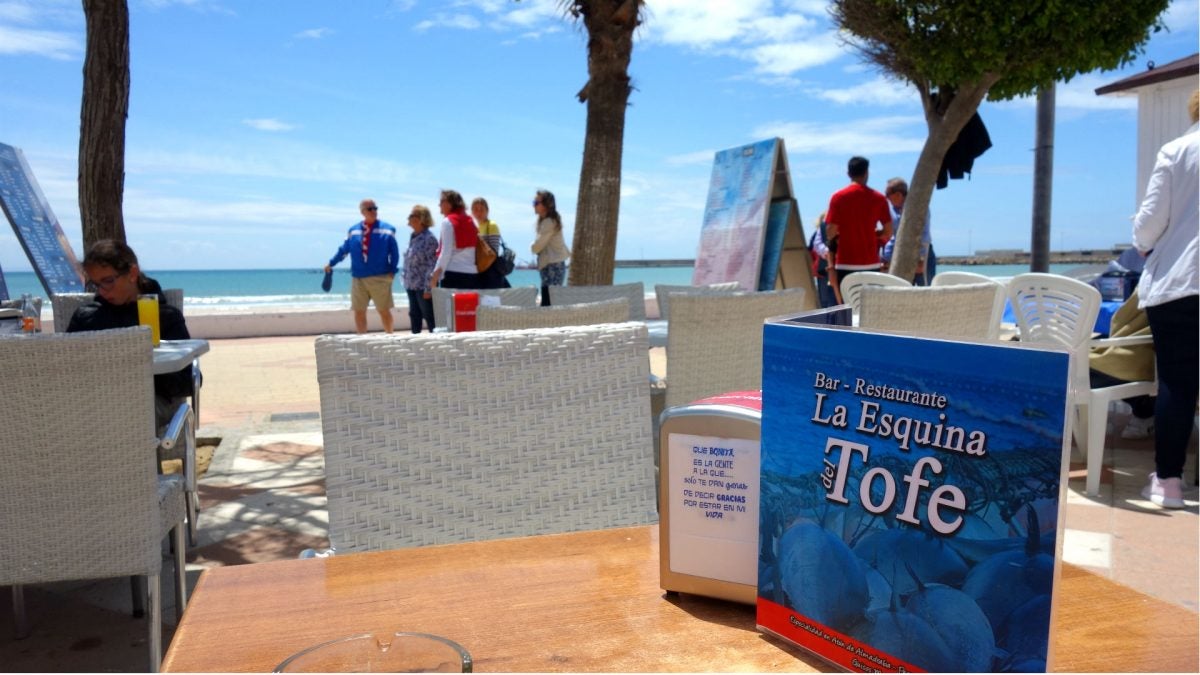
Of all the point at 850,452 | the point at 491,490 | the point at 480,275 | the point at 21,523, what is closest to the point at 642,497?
the point at 491,490

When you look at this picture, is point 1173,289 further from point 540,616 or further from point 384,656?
point 384,656

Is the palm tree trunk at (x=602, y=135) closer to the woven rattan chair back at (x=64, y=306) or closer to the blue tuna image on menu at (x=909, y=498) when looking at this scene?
the woven rattan chair back at (x=64, y=306)

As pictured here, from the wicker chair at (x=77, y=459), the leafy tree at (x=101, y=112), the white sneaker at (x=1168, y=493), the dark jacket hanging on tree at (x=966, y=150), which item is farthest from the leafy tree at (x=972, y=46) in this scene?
the wicker chair at (x=77, y=459)

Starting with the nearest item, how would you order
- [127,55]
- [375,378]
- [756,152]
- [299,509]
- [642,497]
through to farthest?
[375,378] < [642,497] < [299,509] < [127,55] < [756,152]

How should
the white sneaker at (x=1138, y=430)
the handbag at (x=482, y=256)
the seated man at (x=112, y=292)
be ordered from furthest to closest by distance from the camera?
the handbag at (x=482, y=256), the white sneaker at (x=1138, y=430), the seated man at (x=112, y=292)

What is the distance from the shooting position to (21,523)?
6.19 ft

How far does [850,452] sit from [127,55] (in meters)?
4.40

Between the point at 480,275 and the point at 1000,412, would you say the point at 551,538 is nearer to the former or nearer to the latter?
the point at 1000,412

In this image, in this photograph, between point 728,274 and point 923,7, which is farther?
point 728,274

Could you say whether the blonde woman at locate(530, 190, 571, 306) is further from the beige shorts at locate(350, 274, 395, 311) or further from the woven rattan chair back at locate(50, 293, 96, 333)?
the woven rattan chair back at locate(50, 293, 96, 333)

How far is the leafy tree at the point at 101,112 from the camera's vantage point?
3.97 m

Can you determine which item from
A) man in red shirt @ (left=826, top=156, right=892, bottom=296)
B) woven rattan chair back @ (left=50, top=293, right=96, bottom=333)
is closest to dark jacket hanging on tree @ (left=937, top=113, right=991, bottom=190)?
man in red shirt @ (left=826, top=156, right=892, bottom=296)

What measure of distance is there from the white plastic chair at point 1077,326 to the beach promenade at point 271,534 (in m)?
0.26

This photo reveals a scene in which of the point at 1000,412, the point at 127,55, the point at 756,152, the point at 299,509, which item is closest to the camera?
the point at 1000,412
